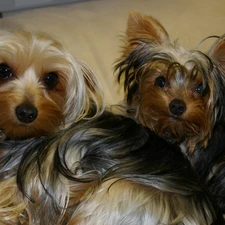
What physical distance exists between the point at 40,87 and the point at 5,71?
0.60ft

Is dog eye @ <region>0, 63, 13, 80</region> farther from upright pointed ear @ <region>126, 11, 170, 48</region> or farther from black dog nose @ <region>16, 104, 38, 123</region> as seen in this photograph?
upright pointed ear @ <region>126, 11, 170, 48</region>

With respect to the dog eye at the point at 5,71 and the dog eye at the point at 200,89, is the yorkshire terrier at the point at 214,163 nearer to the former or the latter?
the dog eye at the point at 200,89

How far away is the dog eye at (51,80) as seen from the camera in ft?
8.86

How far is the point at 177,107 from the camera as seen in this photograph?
9.50 ft

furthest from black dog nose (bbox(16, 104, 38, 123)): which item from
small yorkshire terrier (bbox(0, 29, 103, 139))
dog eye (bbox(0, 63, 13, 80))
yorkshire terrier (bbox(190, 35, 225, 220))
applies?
yorkshire terrier (bbox(190, 35, 225, 220))

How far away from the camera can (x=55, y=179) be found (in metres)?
2.59

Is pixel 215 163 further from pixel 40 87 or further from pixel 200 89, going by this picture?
pixel 40 87

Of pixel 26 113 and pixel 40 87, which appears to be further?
pixel 40 87

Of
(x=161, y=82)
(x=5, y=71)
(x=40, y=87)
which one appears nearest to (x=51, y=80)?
(x=40, y=87)

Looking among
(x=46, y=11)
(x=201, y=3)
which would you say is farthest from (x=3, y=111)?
(x=201, y=3)

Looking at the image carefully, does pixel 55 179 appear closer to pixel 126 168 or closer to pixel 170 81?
pixel 126 168

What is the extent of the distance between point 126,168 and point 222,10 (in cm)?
224

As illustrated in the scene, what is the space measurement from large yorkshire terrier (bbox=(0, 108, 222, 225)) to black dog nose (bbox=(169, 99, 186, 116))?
0.23 m

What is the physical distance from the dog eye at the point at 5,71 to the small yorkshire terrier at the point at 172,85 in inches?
31.2
